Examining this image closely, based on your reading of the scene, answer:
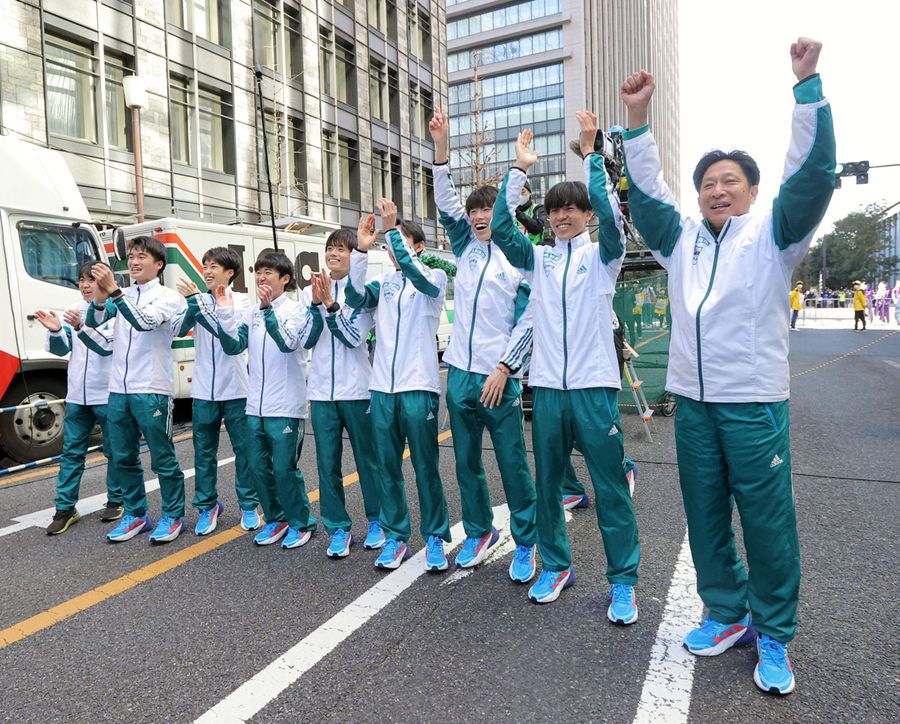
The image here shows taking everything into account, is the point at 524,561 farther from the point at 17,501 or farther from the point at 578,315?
the point at 17,501

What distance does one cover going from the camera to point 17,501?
18.6 ft

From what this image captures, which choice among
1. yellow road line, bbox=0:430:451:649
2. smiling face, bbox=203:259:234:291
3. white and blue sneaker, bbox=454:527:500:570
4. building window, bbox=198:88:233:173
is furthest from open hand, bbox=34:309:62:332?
building window, bbox=198:88:233:173

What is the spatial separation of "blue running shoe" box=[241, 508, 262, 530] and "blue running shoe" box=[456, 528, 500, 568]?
1640 mm

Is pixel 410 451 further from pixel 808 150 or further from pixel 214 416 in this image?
pixel 808 150

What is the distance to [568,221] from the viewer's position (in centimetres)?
332

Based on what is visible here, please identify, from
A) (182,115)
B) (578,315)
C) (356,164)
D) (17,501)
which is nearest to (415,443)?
(578,315)

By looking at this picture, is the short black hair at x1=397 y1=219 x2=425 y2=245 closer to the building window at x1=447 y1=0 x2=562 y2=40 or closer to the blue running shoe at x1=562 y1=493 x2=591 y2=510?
the blue running shoe at x1=562 y1=493 x2=591 y2=510

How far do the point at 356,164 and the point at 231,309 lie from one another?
78.5 ft

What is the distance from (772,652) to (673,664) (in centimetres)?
39

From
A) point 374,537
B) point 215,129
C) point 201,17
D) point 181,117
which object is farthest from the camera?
point 215,129

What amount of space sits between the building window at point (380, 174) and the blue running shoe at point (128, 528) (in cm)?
2454

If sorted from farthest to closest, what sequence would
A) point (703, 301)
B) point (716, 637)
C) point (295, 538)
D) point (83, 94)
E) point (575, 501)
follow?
point (83, 94) < point (575, 501) < point (295, 538) < point (716, 637) < point (703, 301)

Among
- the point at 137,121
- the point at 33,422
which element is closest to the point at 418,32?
the point at 137,121

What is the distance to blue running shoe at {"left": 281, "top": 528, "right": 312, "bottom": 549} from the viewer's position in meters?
4.24
